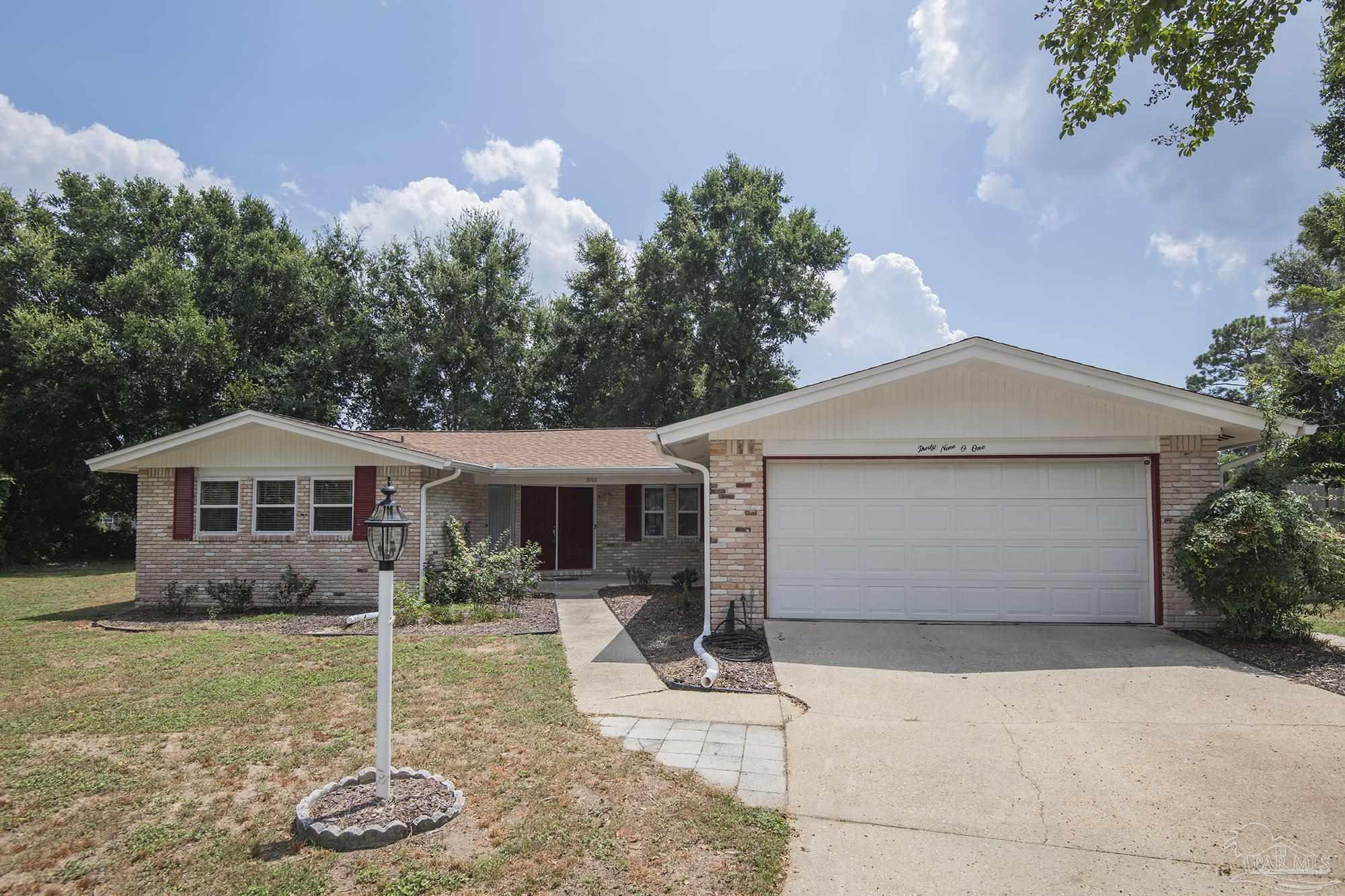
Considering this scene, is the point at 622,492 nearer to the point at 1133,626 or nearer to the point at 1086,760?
the point at 1133,626

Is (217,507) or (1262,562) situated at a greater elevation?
(217,507)

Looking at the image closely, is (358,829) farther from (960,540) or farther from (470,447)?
(470,447)

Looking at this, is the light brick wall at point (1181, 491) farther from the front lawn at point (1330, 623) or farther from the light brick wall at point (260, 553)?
the light brick wall at point (260, 553)

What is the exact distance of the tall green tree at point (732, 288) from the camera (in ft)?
87.8

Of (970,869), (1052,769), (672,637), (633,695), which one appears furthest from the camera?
(672,637)

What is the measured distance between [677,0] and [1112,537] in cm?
885

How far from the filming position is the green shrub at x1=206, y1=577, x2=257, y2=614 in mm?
11383

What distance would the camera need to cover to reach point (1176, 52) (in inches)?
225

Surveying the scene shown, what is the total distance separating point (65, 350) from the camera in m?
21.4

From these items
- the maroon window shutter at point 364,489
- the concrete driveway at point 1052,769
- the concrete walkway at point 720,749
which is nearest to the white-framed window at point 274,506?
the maroon window shutter at point 364,489

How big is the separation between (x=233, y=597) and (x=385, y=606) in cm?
936

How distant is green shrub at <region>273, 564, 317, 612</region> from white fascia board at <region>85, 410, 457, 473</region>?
2.41 m

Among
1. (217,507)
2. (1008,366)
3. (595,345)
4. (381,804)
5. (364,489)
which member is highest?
(595,345)

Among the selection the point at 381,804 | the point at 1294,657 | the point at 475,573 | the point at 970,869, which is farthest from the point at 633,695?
the point at 1294,657
